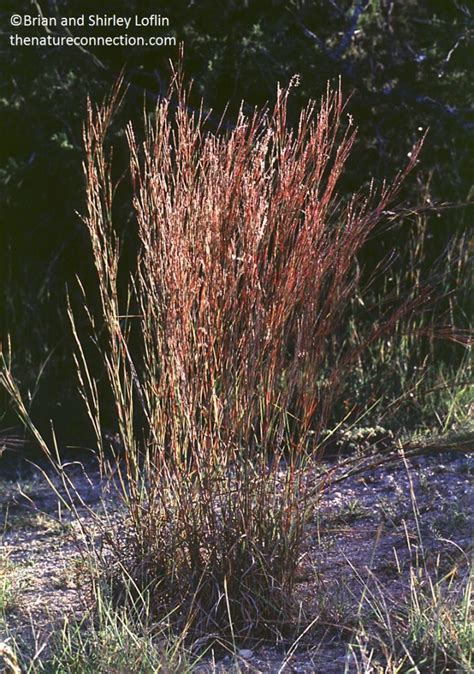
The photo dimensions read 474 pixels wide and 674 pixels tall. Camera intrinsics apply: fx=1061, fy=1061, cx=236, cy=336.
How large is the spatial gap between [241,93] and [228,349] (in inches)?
124

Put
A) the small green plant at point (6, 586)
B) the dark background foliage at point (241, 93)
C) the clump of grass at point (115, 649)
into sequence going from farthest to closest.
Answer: the dark background foliage at point (241, 93) < the small green plant at point (6, 586) < the clump of grass at point (115, 649)

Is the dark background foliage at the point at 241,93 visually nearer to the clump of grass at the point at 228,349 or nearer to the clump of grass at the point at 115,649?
the clump of grass at the point at 228,349

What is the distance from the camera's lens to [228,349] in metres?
3.26

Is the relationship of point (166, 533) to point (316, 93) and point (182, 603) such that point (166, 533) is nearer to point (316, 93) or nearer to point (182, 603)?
point (182, 603)

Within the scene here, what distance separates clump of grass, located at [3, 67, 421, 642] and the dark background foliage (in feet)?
8.35

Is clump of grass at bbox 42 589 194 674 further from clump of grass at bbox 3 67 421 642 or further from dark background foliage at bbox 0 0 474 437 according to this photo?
dark background foliage at bbox 0 0 474 437

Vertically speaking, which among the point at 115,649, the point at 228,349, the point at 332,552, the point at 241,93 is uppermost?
the point at 241,93

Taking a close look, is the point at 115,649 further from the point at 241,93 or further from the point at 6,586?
the point at 241,93

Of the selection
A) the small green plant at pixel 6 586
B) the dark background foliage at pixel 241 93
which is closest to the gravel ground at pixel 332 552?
the small green plant at pixel 6 586

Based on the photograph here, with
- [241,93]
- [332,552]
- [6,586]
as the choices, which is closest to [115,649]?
[6,586]

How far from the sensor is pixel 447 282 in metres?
6.16

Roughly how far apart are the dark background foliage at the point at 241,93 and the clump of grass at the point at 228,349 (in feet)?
8.35

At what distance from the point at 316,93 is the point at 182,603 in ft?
11.4

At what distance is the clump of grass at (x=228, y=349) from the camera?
3164mm
